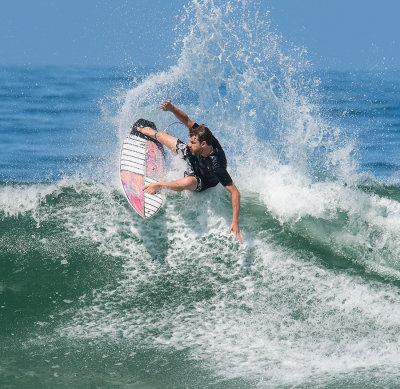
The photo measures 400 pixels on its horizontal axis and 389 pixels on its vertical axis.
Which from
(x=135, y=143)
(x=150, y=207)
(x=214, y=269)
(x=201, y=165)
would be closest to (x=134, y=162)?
(x=135, y=143)

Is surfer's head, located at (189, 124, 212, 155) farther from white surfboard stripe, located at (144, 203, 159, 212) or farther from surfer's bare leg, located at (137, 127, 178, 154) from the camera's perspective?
white surfboard stripe, located at (144, 203, 159, 212)

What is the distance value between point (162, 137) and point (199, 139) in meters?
1.30

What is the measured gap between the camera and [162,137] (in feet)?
26.0

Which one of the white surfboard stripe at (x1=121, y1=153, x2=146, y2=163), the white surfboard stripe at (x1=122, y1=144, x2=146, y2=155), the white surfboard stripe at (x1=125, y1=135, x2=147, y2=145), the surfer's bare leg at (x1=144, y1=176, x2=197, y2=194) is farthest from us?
the white surfboard stripe at (x1=125, y1=135, x2=147, y2=145)

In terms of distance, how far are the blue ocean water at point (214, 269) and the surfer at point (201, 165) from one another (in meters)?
0.53

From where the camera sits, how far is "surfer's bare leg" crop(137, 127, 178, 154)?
7.75m

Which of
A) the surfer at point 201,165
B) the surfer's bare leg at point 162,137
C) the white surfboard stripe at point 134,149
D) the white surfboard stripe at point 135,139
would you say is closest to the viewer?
the surfer at point 201,165

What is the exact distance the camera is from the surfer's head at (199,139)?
266 inches

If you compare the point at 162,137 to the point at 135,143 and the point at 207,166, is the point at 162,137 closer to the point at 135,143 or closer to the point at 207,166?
the point at 135,143

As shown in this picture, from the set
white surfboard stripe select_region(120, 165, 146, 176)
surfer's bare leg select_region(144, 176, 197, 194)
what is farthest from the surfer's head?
white surfboard stripe select_region(120, 165, 146, 176)

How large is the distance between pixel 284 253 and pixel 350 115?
11.7 m

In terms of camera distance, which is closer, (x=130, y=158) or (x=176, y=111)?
(x=176, y=111)

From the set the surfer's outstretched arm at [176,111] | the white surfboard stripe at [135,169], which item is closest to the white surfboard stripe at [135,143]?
the white surfboard stripe at [135,169]

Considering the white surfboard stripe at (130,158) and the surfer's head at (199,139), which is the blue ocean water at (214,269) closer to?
the white surfboard stripe at (130,158)
